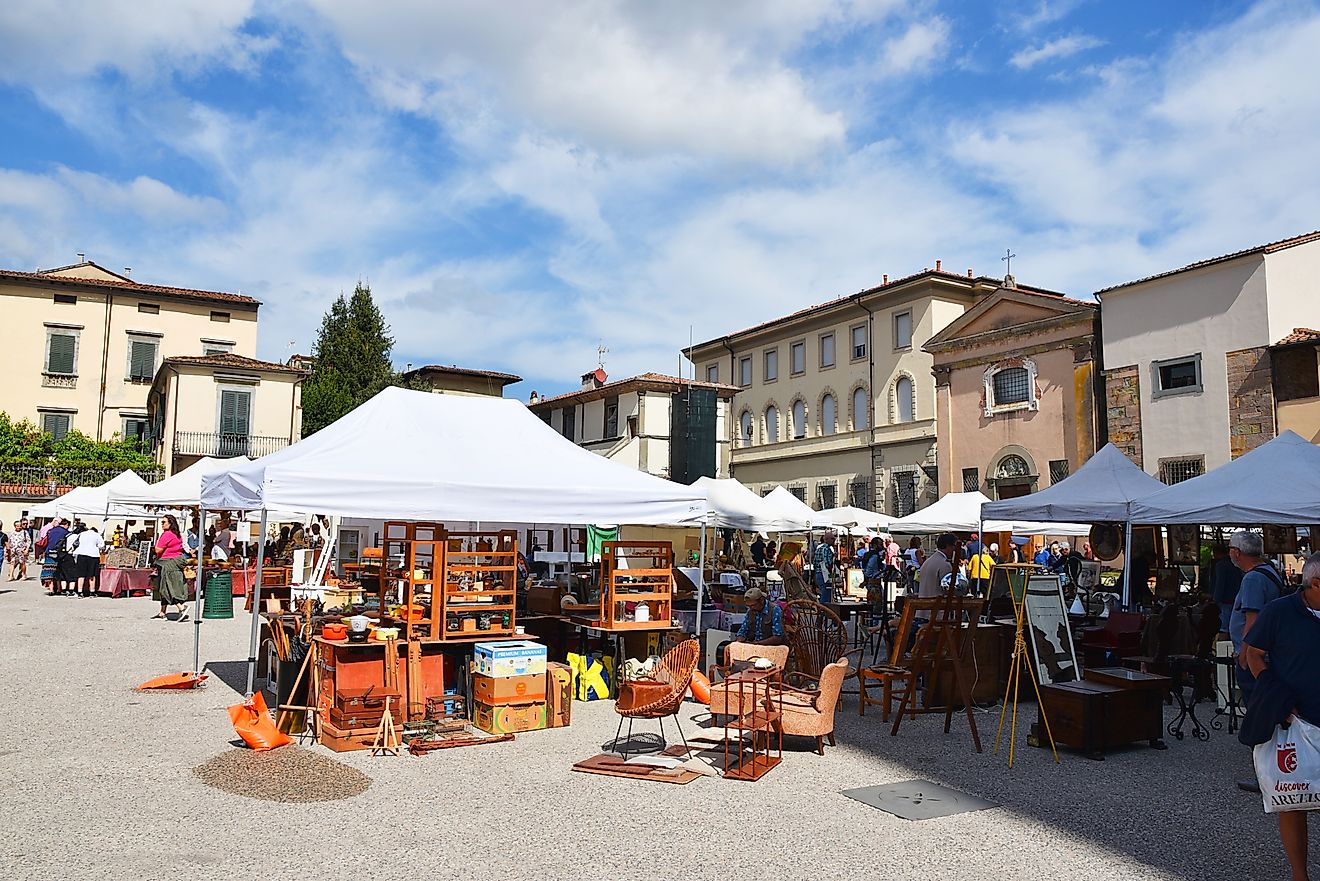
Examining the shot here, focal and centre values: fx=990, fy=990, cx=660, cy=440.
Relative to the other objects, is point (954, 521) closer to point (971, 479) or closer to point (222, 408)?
point (971, 479)

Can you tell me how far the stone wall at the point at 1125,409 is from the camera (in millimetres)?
25344

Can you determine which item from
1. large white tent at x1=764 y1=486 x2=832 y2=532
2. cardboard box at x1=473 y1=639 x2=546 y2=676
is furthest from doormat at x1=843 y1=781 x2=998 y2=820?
large white tent at x1=764 y1=486 x2=832 y2=532

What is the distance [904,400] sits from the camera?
34062 mm

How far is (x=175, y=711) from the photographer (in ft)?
27.9

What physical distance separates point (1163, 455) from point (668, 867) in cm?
2367

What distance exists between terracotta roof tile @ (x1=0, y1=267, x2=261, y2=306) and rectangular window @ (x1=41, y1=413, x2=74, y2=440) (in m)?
5.25

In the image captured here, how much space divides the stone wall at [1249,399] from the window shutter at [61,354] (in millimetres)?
40546

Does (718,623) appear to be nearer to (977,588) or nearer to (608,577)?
(608,577)

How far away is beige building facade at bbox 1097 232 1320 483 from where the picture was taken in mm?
22766

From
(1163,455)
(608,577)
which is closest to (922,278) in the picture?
(1163,455)

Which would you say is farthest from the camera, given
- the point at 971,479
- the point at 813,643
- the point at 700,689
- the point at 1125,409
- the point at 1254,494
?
the point at 971,479

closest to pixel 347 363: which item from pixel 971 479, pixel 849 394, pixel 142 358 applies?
pixel 142 358

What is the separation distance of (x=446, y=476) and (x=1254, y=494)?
811cm

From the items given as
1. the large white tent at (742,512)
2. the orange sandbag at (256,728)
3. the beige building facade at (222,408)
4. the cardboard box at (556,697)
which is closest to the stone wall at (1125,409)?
the large white tent at (742,512)
